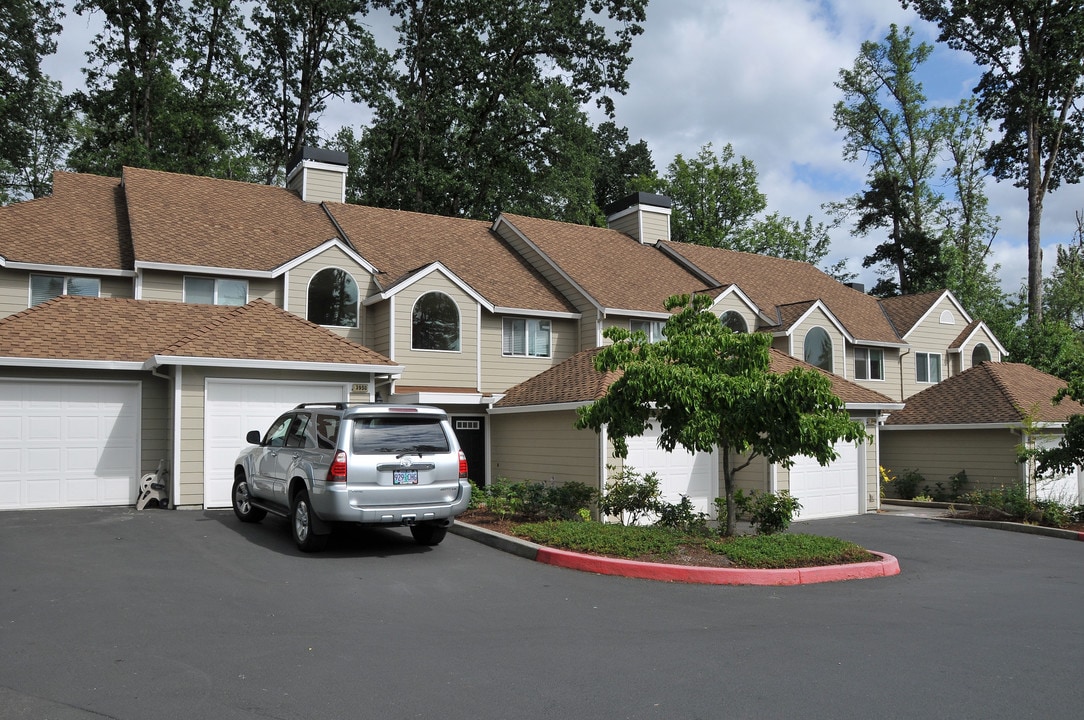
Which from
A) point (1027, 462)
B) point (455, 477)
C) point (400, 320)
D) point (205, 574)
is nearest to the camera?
point (205, 574)

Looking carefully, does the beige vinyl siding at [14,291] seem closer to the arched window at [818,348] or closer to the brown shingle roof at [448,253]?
the brown shingle roof at [448,253]

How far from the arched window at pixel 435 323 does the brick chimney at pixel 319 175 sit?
6673mm

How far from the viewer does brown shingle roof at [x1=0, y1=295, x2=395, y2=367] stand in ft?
50.5

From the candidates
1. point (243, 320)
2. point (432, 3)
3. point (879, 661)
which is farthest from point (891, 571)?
point (432, 3)

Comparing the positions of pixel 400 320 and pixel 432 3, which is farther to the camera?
pixel 432 3

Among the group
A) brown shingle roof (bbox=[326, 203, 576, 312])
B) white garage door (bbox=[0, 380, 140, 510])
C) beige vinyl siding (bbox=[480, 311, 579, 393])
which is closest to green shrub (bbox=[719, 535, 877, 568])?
beige vinyl siding (bbox=[480, 311, 579, 393])

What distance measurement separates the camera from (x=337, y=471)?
35.8 feet

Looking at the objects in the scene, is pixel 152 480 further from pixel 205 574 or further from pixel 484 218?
pixel 484 218

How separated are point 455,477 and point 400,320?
376 inches

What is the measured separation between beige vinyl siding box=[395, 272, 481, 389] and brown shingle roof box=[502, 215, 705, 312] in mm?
3674

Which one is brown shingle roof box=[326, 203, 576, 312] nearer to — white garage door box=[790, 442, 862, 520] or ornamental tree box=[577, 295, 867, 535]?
white garage door box=[790, 442, 862, 520]

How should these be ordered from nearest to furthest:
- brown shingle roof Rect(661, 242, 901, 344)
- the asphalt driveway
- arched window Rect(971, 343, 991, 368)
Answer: the asphalt driveway
brown shingle roof Rect(661, 242, 901, 344)
arched window Rect(971, 343, 991, 368)

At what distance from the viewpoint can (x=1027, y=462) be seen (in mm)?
23203

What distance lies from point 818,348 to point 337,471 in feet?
63.4
